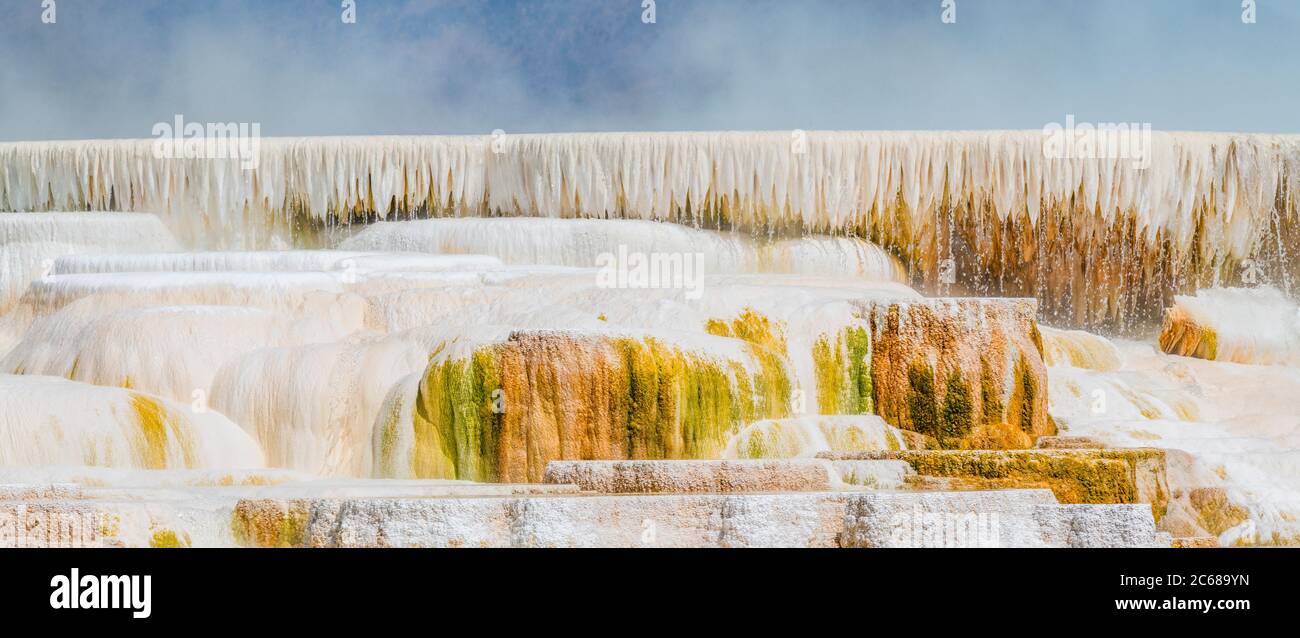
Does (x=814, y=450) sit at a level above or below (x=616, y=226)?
below

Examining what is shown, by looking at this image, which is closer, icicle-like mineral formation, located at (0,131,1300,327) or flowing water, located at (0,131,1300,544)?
flowing water, located at (0,131,1300,544)

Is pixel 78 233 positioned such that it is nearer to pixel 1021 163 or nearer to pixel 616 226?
pixel 616 226

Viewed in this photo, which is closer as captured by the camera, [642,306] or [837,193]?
[642,306]

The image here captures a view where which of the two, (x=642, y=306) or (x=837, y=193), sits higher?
(x=837, y=193)

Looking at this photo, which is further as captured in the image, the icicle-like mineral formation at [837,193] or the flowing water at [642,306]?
the icicle-like mineral formation at [837,193]

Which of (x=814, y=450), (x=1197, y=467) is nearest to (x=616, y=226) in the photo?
(x=814, y=450)

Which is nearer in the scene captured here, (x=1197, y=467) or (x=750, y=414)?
(x=1197, y=467)

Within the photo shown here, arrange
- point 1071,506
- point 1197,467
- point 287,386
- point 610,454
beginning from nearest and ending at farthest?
1. point 1071,506
2. point 1197,467
3. point 610,454
4. point 287,386
